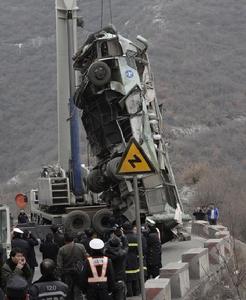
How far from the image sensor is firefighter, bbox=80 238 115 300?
1126 centimetres

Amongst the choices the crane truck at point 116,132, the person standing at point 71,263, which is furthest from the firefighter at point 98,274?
the crane truck at point 116,132

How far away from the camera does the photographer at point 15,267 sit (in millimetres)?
11065

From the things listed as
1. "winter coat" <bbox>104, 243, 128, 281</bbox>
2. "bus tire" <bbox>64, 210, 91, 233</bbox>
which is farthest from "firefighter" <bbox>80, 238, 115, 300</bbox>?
"bus tire" <bbox>64, 210, 91, 233</bbox>

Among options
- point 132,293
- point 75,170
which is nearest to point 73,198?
point 75,170

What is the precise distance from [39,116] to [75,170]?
65897 mm

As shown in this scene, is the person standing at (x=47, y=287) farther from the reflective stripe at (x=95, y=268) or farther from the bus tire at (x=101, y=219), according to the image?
the bus tire at (x=101, y=219)

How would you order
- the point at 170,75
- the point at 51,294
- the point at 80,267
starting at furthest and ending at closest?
the point at 170,75 → the point at 80,267 → the point at 51,294

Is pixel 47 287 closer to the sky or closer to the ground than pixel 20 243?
closer to the ground

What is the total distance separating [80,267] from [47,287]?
4.53 metres

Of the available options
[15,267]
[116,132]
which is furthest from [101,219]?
[15,267]

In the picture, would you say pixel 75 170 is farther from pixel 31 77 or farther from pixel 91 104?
pixel 31 77

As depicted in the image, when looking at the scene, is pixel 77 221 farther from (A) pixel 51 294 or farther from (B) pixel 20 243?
(A) pixel 51 294

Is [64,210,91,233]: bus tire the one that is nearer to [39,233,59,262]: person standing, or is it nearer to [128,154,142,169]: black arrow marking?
[39,233,59,262]: person standing

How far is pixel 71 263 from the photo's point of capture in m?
13.5
